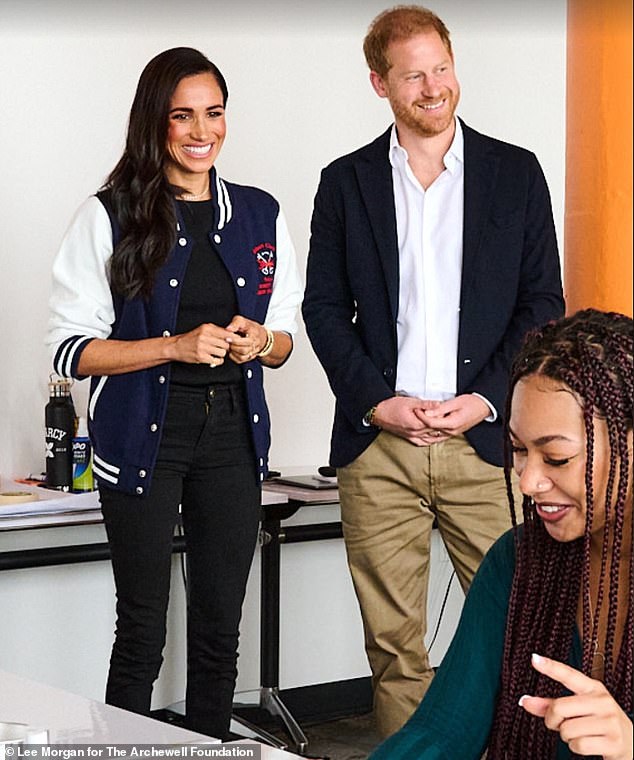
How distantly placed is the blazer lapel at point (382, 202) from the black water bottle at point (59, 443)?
1.12 metres

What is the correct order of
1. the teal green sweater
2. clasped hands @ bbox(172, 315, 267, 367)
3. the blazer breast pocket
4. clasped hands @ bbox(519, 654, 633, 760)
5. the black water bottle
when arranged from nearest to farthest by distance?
clasped hands @ bbox(519, 654, 633, 760), the teal green sweater, clasped hands @ bbox(172, 315, 267, 367), the blazer breast pocket, the black water bottle

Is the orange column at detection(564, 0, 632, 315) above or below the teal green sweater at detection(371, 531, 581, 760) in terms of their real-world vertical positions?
above

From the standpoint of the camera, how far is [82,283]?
2514mm

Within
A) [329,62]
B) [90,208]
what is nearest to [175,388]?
[90,208]

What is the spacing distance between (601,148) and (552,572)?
169 centimetres

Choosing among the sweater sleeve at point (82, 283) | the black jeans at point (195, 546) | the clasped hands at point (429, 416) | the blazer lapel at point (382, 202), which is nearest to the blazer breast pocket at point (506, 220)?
the blazer lapel at point (382, 202)

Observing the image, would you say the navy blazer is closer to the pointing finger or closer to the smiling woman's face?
the smiling woman's face

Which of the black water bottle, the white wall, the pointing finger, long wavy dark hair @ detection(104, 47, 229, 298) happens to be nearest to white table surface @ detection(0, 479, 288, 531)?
the black water bottle

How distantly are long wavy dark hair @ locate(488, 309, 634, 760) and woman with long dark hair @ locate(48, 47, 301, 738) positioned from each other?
1014 millimetres

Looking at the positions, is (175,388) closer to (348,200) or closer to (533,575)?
(348,200)

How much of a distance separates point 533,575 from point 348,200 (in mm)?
1302

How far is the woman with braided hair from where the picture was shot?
56.0 inches

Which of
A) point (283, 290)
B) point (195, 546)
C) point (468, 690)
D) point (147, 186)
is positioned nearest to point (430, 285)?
point (283, 290)

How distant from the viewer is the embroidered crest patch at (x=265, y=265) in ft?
8.62
